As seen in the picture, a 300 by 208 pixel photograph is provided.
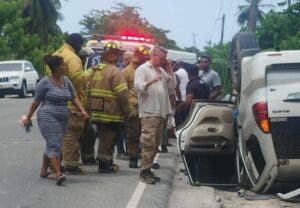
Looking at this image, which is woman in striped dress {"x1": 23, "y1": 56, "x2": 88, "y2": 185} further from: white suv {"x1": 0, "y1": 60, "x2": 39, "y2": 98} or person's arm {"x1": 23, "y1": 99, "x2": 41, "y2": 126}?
white suv {"x1": 0, "y1": 60, "x2": 39, "y2": 98}

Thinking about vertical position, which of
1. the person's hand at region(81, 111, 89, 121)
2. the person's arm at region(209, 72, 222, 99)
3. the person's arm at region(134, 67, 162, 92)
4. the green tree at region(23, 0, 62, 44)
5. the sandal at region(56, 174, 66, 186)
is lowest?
the sandal at region(56, 174, 66, 186)

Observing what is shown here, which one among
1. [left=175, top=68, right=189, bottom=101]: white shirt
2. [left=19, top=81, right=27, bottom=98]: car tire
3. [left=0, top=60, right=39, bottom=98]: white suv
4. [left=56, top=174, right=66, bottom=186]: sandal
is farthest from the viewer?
[left=19, top=81, right=27, bottom=98]: car tire

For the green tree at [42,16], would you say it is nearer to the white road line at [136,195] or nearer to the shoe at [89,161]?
the shoe at [89,161]

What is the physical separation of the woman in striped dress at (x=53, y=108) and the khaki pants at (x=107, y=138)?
90 centimetres

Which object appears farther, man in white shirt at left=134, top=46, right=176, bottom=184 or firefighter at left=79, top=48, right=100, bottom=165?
firefighter at left=79, top=48, right=100, bottom=165

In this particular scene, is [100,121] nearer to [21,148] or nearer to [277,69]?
[277,69]

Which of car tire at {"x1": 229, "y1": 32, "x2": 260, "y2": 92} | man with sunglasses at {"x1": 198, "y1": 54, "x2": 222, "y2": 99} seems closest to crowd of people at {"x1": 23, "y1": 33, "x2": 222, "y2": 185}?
car tire at {"x1": 229, "y1": 32, "x2": 260, "y2": 92}

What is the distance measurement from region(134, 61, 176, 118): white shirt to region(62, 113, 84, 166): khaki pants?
874mm

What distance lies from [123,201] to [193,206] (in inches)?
31.6

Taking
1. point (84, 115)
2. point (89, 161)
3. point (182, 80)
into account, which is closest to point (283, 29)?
point (182, 80)

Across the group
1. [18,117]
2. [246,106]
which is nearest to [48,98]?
[246,106]

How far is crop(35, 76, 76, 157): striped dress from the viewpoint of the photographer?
375 inches

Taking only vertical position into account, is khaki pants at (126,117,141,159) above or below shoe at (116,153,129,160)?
above

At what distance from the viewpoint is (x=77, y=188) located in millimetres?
9367
